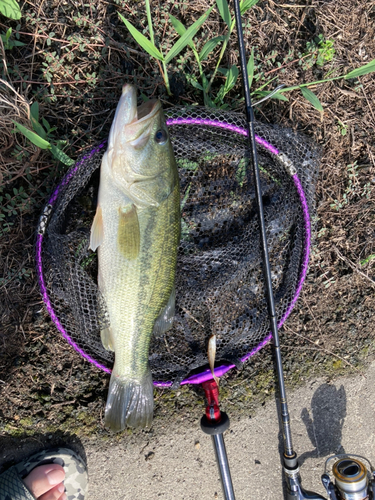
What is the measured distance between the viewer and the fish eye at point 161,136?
1981 mm

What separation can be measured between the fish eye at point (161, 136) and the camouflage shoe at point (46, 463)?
7.01ft

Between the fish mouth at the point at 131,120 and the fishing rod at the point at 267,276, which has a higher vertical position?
the fish mouth at the point at 131,120

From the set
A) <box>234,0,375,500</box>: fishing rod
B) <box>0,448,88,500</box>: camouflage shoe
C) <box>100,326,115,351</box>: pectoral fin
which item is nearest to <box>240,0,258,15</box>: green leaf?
<box>234,0,375,500</box>: fishing rod

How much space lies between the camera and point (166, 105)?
8.52 ft

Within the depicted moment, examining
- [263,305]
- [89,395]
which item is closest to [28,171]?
[89,395]

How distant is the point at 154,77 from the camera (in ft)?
8.47

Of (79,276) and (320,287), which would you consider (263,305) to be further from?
(79,276)

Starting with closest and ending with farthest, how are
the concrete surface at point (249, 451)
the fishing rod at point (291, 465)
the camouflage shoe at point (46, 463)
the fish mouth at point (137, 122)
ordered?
the fish mouth at point (137, 122), the fishing rod at point (291, 465), the camouflage shoe at point (46, 463), the concrete surface at point (249, 451)

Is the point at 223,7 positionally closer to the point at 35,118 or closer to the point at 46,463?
the point at 35,118

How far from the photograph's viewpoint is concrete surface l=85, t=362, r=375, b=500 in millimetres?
2736

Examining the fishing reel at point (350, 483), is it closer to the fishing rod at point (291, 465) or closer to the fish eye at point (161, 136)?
the fishing rod at point (291, 465)

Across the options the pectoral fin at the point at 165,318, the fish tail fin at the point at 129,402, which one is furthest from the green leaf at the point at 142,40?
the fish tail fin at the point at 129,402

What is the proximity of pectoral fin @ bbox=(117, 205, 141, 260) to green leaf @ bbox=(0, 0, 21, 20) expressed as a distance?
140 cm

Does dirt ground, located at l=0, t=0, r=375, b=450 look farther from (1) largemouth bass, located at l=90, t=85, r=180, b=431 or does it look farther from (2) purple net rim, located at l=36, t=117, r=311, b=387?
(1) largemouth bass, located at l=90, t=85, r=180, b=431
